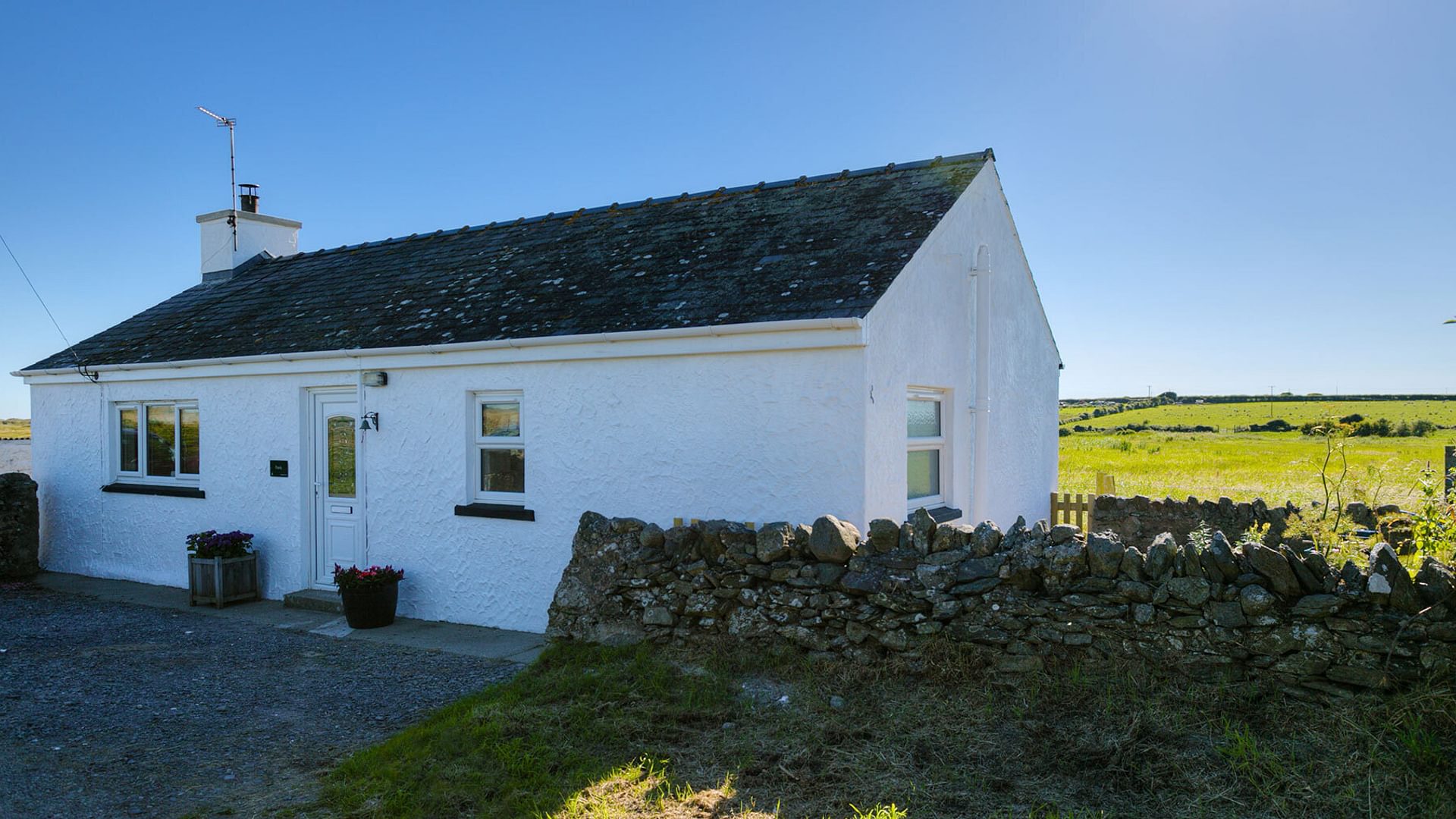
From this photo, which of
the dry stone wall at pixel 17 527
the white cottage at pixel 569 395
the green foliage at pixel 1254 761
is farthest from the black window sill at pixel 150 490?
the green foliage at pixel 1254 761

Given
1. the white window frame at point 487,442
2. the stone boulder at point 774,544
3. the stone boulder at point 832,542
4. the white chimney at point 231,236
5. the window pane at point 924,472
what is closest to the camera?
the stone boulder at point 832,542

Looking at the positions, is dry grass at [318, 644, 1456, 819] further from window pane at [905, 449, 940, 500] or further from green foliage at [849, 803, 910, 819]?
window pane at [905, 449, 940, 500]

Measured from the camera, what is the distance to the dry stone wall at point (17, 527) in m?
11.9

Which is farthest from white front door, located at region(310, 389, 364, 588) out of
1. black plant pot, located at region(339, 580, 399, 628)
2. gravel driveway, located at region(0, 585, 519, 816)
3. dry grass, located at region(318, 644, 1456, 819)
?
dry grass, located at region(318, 644, 1456, 819)

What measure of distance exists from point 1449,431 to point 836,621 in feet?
136

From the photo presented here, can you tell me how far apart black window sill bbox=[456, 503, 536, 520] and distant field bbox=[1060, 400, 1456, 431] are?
4464 centimetres

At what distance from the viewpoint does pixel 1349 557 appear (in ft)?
16.4

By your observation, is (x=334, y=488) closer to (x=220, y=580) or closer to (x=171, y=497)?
(x=220, y=580)

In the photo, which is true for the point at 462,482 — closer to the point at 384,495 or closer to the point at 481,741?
the point at 384,495

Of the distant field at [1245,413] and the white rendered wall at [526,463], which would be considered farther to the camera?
the distant field at [1245,413]

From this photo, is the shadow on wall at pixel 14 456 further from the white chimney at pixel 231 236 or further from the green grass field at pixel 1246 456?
the green grass field at pixel 1246 456

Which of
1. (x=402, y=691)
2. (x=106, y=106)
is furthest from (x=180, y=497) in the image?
(x=402, y=691)

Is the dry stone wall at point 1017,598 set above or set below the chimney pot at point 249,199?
below

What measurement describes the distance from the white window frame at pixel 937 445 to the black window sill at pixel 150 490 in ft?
29.8
